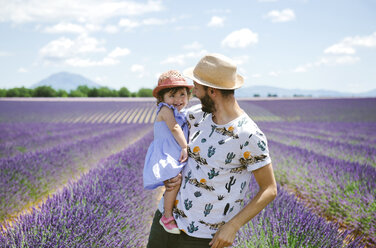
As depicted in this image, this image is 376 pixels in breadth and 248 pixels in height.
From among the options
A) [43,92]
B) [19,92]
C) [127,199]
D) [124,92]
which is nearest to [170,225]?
[127,199]

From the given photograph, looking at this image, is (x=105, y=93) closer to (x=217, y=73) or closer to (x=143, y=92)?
(x=143, y=92)

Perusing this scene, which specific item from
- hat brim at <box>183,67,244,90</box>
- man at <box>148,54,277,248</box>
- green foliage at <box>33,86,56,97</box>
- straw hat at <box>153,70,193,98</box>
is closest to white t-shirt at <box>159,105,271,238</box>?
man at <box>148,54,277,248</box>

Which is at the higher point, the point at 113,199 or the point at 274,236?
the point at 113,199

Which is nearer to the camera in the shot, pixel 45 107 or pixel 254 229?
pixel 254 229

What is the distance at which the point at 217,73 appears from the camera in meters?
1.09

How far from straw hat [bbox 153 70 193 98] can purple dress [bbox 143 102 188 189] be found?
0.10 metres

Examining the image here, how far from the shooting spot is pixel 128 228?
1.84 metres

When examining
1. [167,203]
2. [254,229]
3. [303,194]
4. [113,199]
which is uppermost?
[167,203]

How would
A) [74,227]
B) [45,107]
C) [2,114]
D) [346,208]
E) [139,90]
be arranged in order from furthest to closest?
[139,90] < [45,107] < [2,114] < [346,208] < [74,227]

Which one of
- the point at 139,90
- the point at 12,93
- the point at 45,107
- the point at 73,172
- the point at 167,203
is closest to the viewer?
the point at 167,203

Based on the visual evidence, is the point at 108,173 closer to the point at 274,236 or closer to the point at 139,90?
the point at 274,236

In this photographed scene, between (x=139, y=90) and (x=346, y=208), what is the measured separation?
46115 mm

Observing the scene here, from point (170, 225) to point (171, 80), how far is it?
708 mm

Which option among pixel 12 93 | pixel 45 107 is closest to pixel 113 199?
pixel 45 107
